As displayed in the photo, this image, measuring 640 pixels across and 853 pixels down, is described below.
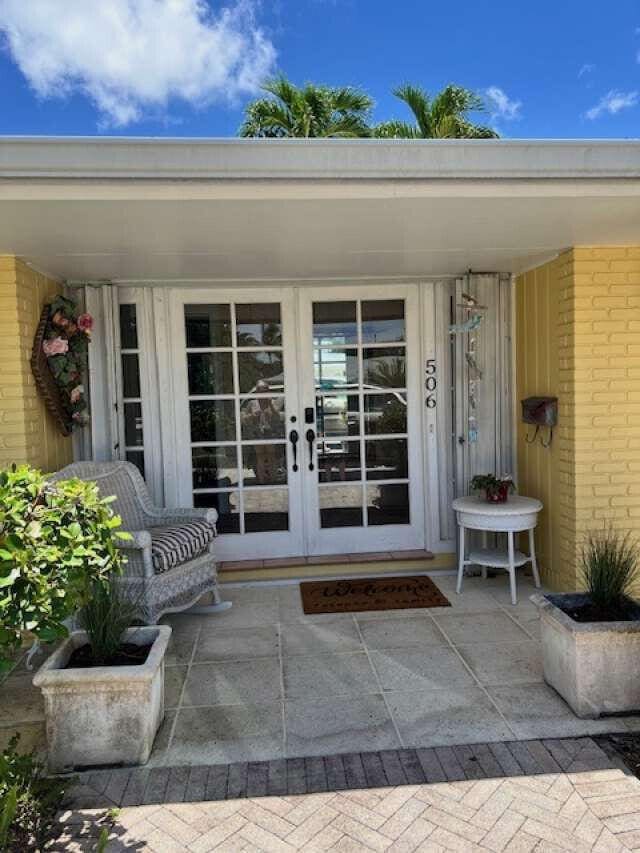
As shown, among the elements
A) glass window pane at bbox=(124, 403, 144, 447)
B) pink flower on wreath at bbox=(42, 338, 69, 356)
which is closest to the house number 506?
glass window pane at bbox=(124, 403, 144, 447)

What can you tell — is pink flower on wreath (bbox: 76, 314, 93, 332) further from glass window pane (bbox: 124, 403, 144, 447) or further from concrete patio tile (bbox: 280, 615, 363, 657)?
concrete patio tile (bbox: 280, 615, 363, 657)

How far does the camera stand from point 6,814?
1.61m

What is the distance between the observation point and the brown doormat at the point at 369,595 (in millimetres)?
3730

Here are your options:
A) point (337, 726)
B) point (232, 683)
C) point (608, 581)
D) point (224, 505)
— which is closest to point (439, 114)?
point (224, 505)

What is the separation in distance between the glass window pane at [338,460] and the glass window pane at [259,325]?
871mm

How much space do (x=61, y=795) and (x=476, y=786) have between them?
140 cm

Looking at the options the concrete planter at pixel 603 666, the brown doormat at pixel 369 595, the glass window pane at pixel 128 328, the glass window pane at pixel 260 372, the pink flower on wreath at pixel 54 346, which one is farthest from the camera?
the glass window pane at pixel 260 372

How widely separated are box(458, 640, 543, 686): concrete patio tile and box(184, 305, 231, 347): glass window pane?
8.66 ft

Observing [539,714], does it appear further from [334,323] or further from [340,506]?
[334,323]

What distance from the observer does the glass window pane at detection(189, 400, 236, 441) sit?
4367 millimetres

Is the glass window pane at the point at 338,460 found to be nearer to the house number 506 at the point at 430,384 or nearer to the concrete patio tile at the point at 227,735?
the house number 506 at the point at 430,384

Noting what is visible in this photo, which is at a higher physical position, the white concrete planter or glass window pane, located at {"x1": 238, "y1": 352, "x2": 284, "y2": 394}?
glass window pane, located at {"x1": 238, "y1": 352, "x2": 284, "y2": 394}

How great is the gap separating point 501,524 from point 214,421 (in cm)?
213

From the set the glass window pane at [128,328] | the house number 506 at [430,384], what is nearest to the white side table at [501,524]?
the house number 506 at [430,384]
